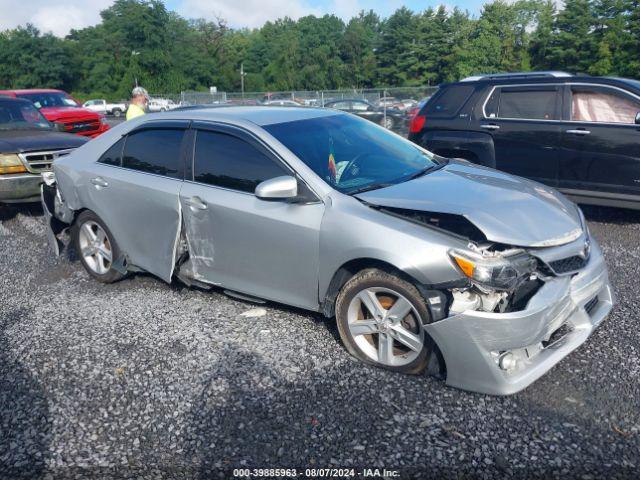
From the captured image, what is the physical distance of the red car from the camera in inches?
554

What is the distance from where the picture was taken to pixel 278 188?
3.69 metres

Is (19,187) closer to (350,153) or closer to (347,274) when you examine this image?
(350,153)

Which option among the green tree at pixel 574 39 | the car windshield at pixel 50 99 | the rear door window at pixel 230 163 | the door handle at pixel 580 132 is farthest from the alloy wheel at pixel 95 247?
the green tree at pixel 574 39

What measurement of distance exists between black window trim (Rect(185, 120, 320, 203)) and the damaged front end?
0.97m

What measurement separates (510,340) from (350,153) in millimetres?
1860

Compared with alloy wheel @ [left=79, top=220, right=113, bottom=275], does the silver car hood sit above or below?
above

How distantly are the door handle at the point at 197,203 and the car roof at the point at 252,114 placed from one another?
0.66 m

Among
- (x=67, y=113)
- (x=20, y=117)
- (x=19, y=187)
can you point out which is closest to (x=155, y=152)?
(x=19, y=187)

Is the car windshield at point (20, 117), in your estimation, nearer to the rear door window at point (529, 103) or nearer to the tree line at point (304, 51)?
the rear door window at point (529, 103)

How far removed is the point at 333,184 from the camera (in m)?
3.86

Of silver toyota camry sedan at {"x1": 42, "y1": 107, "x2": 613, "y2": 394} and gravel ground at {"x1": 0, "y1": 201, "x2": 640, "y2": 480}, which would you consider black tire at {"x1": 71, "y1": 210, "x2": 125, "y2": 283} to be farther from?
gravel ground at {"x1": 0, "y1": 201, "x2": 640, "y2": 480}

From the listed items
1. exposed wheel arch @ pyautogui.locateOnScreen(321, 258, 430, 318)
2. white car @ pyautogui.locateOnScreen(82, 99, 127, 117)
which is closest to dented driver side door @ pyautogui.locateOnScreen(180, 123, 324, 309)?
exposed wheel arch @ pyautogui.locateOnScreen(321, 258, 430, 318)

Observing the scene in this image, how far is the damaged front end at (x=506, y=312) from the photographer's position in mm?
3104

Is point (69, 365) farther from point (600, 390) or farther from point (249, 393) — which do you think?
point (600, 390)
